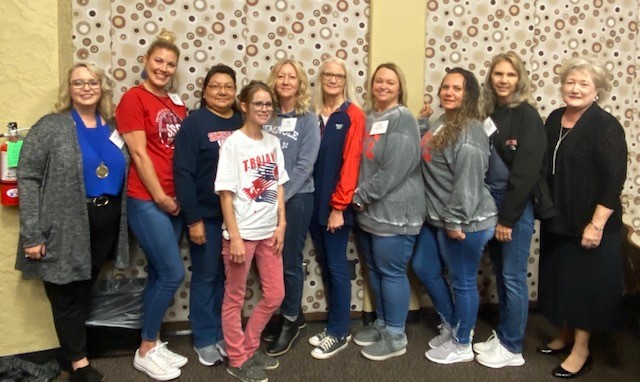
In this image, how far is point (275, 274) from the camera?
2.52 meters

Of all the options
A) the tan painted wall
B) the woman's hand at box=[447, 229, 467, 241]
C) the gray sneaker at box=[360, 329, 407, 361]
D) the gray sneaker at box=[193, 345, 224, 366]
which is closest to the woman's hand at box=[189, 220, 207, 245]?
the gray sneaker at box=[193, 345, 224, 366]

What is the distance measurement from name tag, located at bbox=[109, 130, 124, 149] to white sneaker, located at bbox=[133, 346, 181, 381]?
1053mm

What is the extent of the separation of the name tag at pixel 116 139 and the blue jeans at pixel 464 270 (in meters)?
1.66

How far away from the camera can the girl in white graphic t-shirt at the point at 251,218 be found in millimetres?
2342

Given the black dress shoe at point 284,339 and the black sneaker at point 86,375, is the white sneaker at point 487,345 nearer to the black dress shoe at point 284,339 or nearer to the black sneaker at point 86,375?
the black dress shoe at point 284,339

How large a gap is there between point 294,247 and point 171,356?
846 millimetres

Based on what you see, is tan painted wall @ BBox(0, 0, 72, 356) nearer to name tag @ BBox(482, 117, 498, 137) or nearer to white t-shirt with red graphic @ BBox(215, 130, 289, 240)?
white t-shirt with red graphic @ BBox(215, 130, 289, 240)

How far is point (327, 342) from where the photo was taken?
2799mm

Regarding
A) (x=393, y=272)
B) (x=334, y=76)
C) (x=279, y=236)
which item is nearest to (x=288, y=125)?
(x=334, y=76)

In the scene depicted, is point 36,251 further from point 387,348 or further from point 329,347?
point 387,348

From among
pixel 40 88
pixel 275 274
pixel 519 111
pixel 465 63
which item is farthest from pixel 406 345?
pixel 40 88

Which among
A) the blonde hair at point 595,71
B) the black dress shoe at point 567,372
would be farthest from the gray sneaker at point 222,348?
the blonde hair at point 595,71

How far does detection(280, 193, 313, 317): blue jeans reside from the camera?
2.64 metres

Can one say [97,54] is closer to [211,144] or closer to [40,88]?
[40,88]
